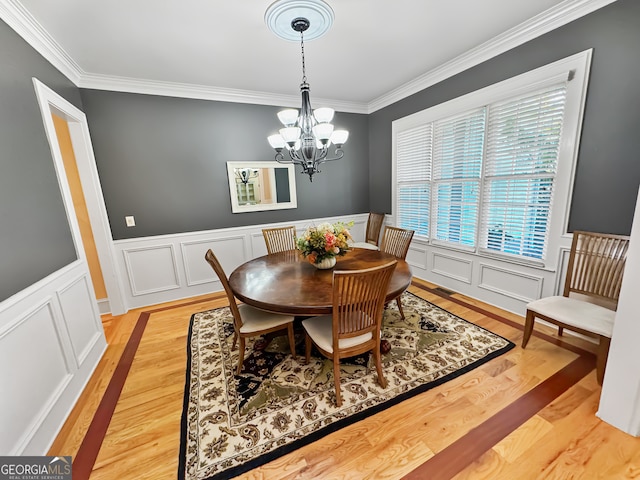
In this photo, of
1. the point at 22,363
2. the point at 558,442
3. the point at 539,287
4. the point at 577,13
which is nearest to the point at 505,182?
the point at 539,287

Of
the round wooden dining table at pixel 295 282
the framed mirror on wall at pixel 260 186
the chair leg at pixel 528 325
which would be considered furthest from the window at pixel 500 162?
the framed mirror on wall at pixel 260 186

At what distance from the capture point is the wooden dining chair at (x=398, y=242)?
2674 millimetres

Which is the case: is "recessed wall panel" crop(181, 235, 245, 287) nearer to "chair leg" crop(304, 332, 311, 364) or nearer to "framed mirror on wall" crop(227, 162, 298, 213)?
"framed mirror on wall" crop(227, 162, 298, 213)

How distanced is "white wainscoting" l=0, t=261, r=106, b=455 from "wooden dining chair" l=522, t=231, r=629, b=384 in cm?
341

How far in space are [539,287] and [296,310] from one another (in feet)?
8.11

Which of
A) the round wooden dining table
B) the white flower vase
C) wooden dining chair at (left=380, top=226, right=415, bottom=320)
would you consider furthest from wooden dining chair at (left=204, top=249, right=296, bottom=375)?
wooden dining chair at (left=380, top=226, right=415, bottom=320)

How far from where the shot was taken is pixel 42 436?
1.47m

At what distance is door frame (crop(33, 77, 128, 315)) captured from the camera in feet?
6.92

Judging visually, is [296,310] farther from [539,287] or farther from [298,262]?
[539,287]

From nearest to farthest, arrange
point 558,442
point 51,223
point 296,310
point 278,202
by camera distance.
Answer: point 558,442 → point 296,310 → point 51,223 → point 278,202

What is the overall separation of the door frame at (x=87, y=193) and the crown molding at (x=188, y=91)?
1.45ft

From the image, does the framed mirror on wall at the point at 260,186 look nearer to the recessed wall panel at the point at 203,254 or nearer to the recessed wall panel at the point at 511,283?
the recessed wall panel at the point at 203,254

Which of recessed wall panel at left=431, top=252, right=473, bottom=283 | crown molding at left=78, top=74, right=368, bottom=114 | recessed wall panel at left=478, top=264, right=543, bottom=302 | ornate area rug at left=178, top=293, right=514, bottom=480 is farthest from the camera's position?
recessed wall panel at left=431, top=252, right=473, bottom=283

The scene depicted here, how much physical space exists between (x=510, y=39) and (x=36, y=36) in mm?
4004
